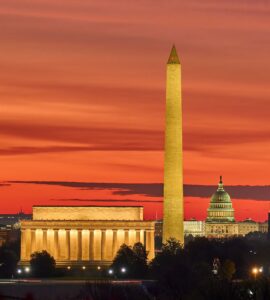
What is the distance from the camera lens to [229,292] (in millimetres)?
96188

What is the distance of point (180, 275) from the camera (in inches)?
5438

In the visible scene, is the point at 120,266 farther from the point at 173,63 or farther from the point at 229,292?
the point at 229,292

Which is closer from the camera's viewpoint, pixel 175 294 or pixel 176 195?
pixel 175 294

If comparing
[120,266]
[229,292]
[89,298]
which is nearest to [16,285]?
[89,298]

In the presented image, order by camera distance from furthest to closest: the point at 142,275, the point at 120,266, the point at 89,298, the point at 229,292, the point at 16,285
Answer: the point at 120,266
the point at 142,275
the point at 16,285
the point at 89,298
the point at 229,292

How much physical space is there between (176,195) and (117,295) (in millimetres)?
84159

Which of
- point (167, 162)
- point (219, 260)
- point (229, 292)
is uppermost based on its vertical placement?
point (167, 162)

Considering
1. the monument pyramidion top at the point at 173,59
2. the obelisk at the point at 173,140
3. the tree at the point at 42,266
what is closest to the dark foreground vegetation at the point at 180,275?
the tree at the point at 42,266

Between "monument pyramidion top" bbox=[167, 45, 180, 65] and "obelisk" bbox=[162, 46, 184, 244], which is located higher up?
"monument pyramidion top" bbox=[167, 45, 180, 65]

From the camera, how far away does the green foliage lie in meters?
182

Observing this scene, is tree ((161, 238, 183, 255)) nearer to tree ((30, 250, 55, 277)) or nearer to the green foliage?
the green foliage

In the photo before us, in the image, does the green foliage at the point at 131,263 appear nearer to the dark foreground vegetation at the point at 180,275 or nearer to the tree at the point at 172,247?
the dark foreground vegetation at the point at 180,275

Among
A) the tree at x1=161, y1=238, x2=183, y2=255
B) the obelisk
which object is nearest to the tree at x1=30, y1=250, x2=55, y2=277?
the tree at x1=161, y1=238, x2=183, y2=255

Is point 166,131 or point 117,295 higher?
point 166,131
